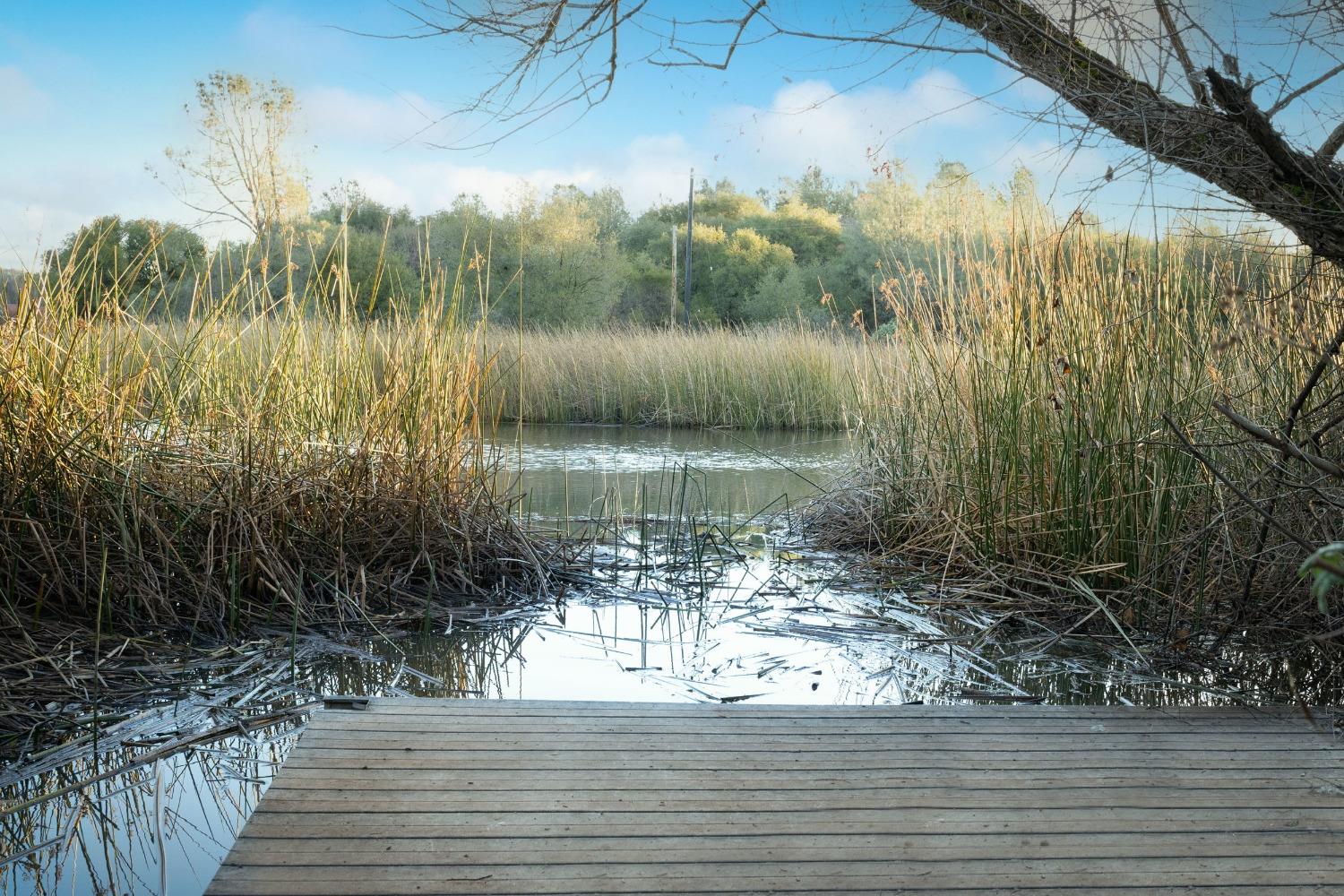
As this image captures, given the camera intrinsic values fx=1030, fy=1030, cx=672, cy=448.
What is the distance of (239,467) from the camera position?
2.95m

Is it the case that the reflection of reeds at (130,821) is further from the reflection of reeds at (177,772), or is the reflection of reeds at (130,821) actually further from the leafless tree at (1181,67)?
the leafless tree at (1181,67)

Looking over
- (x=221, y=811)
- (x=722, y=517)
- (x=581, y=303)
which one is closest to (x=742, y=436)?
(x=722, y=517)

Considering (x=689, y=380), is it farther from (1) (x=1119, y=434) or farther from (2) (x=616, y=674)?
(2) (x=616, y=674)

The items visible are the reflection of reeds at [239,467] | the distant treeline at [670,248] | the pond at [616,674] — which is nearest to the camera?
the pond at [616,674]

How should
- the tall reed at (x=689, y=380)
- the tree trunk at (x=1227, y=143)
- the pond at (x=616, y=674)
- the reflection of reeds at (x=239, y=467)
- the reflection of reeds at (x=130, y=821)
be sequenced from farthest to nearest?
the tall reed at (x=689, y=380) → the reflection of reeds at (x=239, y=467) → the tree trunk at (x=1227, y=143) → the pond at (x=616, y=674) → the reflection of reeds at (x=130, y=821)

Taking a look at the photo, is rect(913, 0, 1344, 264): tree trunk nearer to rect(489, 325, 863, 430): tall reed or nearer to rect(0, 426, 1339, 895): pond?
rect(0, 426, 1339, 895): pond

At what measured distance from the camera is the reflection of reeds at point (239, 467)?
8.69 ft

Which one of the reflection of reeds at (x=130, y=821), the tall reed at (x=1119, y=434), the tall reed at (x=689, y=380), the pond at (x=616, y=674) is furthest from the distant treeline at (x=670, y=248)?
the reflection of reeds at (x=130, y=821)

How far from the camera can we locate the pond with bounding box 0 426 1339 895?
171 centimetres

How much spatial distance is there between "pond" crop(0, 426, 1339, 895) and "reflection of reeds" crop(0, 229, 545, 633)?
0.30 m

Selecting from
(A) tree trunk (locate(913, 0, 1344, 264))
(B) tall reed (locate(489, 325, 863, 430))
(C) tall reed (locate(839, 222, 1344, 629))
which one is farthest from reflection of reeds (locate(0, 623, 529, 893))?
(B) tall reed (locate(489, 325, 863, 430))

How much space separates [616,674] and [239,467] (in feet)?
4.11

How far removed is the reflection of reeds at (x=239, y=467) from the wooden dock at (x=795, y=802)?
1005 millimetres

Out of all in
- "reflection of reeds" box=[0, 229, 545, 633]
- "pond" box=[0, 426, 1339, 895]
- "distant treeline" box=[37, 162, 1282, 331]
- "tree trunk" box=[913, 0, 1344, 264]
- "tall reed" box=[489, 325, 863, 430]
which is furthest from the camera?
"tall reed" box=[489, 325, 863, 430]
